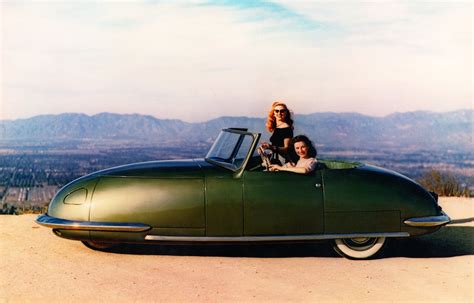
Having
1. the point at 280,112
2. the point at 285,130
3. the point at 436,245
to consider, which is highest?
the point at 280,112

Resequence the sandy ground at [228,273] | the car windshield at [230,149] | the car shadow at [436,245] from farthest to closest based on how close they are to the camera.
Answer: the car shadow at [436,245]
the car windshield at [230,149]
the sandy ground at [228,273]

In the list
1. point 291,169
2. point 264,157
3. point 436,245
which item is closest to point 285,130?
point 264,157

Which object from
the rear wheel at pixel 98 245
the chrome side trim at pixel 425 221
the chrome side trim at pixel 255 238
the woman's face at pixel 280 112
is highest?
the woman's face at pixel 280 112

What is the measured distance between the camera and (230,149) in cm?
657

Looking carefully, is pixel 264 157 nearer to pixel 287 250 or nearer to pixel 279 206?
pixel 279 206

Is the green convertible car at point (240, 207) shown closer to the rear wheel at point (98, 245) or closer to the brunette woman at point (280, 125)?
the rear wheel at point (98, 245)

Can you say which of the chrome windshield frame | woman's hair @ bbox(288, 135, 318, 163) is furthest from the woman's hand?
woman's hair @ bbox(288, 135, 318, 163)

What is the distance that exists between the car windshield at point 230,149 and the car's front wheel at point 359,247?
4.77 ft

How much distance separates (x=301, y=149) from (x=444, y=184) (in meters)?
7.50

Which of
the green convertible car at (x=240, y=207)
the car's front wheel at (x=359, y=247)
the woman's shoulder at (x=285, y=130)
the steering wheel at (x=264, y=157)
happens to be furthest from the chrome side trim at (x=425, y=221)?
the woman's shoulder at (x=285, y=130)

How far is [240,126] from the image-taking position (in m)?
6.88

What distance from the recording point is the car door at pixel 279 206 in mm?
5922

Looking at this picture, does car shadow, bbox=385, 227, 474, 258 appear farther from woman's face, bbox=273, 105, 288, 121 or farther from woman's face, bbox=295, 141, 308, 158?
woman's face, bbox=273, 105, 288, 121

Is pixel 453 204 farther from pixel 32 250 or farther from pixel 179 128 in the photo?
pixel 179 128
